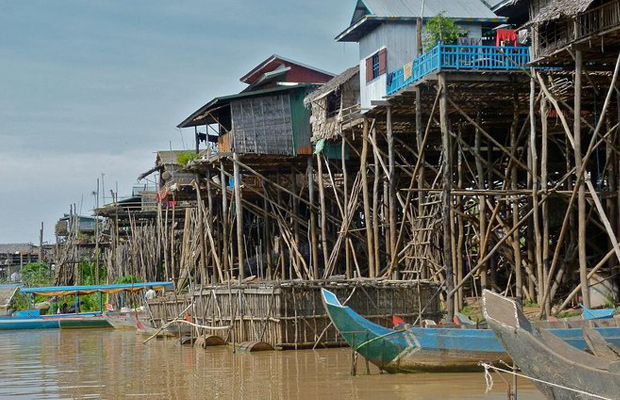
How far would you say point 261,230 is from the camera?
1508 inches

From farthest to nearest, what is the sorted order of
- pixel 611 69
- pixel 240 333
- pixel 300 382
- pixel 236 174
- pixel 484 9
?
pixel 236 174
pixel 484 9
pixel 240 333
pixel 611 69
pixel 300 382

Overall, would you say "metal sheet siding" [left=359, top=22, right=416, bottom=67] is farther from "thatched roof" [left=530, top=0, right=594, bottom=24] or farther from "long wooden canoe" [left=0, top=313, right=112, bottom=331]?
"long wooden canoe" [left=0, top=313, right=112, bottom=331]

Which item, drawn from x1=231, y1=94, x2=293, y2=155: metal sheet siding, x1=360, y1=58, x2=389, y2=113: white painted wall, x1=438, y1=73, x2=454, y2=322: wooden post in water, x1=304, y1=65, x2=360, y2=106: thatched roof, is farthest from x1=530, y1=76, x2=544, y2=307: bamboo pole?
x1=231, y1=94, x2=293, y2=155: metal sheet siding

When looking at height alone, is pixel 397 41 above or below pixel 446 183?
above

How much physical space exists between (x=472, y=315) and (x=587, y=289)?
6099mm

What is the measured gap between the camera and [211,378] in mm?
18141

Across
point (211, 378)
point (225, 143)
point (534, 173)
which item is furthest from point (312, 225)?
point (211, 378)

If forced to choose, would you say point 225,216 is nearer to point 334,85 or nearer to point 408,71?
point 334,85

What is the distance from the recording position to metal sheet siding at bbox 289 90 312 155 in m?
30.7

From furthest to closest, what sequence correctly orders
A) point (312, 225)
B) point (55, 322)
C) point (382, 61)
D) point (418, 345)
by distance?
1. point (55, 322)
2. point (312, 225)
3. point (382, 61)
4. point (418, 345)

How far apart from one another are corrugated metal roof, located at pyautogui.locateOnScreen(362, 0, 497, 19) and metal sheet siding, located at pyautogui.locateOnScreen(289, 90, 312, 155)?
530 centimetres

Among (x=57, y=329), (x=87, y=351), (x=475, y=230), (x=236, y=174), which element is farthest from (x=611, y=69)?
(x=57, y=329)

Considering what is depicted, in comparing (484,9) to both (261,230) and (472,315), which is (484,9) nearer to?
(472,315)

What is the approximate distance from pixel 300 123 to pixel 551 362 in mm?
20935
